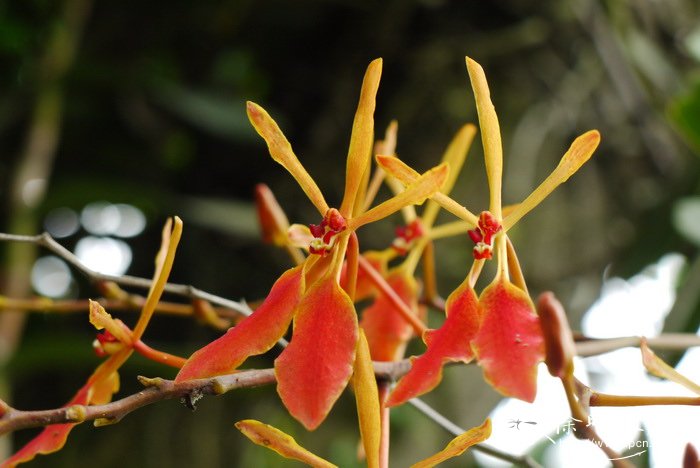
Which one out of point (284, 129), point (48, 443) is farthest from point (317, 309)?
point (284, 129)

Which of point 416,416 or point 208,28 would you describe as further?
point 208,28

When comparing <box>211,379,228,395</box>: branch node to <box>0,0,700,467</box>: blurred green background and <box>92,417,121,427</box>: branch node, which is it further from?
<box>0,0,700,467</box>: blurred green background

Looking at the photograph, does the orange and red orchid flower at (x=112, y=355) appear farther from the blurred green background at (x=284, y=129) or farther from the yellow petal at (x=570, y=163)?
the blurred green background at (x=284, y=129)

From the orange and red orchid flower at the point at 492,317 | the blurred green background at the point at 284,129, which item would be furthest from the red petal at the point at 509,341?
the blurred green background at the point at 284,129

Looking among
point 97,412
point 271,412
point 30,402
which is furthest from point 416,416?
point 97,412

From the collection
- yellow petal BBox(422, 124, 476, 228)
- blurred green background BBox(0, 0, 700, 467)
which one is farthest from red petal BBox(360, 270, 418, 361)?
blurred green background BBox(0, 0, 700, 467)

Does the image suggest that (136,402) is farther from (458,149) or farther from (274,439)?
(458,149)

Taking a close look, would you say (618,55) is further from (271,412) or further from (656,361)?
(656,361)

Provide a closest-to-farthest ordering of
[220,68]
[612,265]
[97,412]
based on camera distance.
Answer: [97,412] → [612,265] → [220,68]
